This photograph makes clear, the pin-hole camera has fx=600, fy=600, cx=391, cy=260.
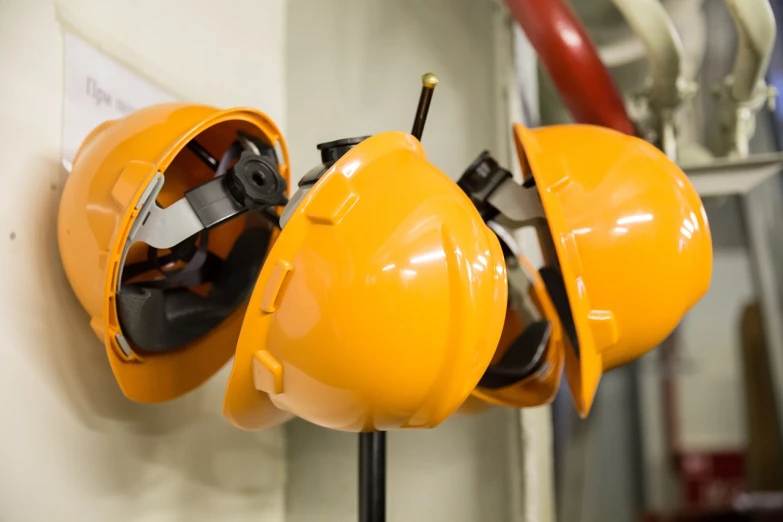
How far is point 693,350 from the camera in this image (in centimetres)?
149

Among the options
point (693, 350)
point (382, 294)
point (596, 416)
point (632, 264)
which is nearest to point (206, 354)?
point (382, 294)

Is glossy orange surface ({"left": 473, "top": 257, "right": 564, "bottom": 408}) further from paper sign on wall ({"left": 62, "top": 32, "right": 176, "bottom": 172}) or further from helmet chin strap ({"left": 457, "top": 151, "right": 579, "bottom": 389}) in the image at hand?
paper sign on wall ({"left": 62, "top": 32, "right": 176, "bottom": 172})

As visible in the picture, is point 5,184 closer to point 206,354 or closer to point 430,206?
point 206,354

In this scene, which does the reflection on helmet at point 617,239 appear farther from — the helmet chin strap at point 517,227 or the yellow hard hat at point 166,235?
the yellow hard hat at point 166,235

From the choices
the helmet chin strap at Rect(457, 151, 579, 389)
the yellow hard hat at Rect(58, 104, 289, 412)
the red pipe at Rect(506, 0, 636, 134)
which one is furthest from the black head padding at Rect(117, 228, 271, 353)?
the red pipe at Rect(506, 0, 636, 134)

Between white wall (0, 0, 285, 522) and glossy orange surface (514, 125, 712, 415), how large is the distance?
47 cm

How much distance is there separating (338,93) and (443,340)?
0.61m

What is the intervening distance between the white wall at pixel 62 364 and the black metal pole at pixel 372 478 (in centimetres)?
23

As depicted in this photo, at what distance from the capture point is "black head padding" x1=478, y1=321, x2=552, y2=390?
0.65 metres


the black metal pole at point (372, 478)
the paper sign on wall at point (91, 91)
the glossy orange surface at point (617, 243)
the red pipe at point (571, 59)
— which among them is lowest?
the black metal pole at point (372, 478)

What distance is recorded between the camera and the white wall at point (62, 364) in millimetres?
542

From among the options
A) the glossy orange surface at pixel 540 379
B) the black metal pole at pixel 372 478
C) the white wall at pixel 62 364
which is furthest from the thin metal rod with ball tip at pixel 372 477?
the white wall at pixel 62 364

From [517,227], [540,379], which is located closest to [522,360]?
[540,379]

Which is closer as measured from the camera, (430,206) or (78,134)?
(430,206)
